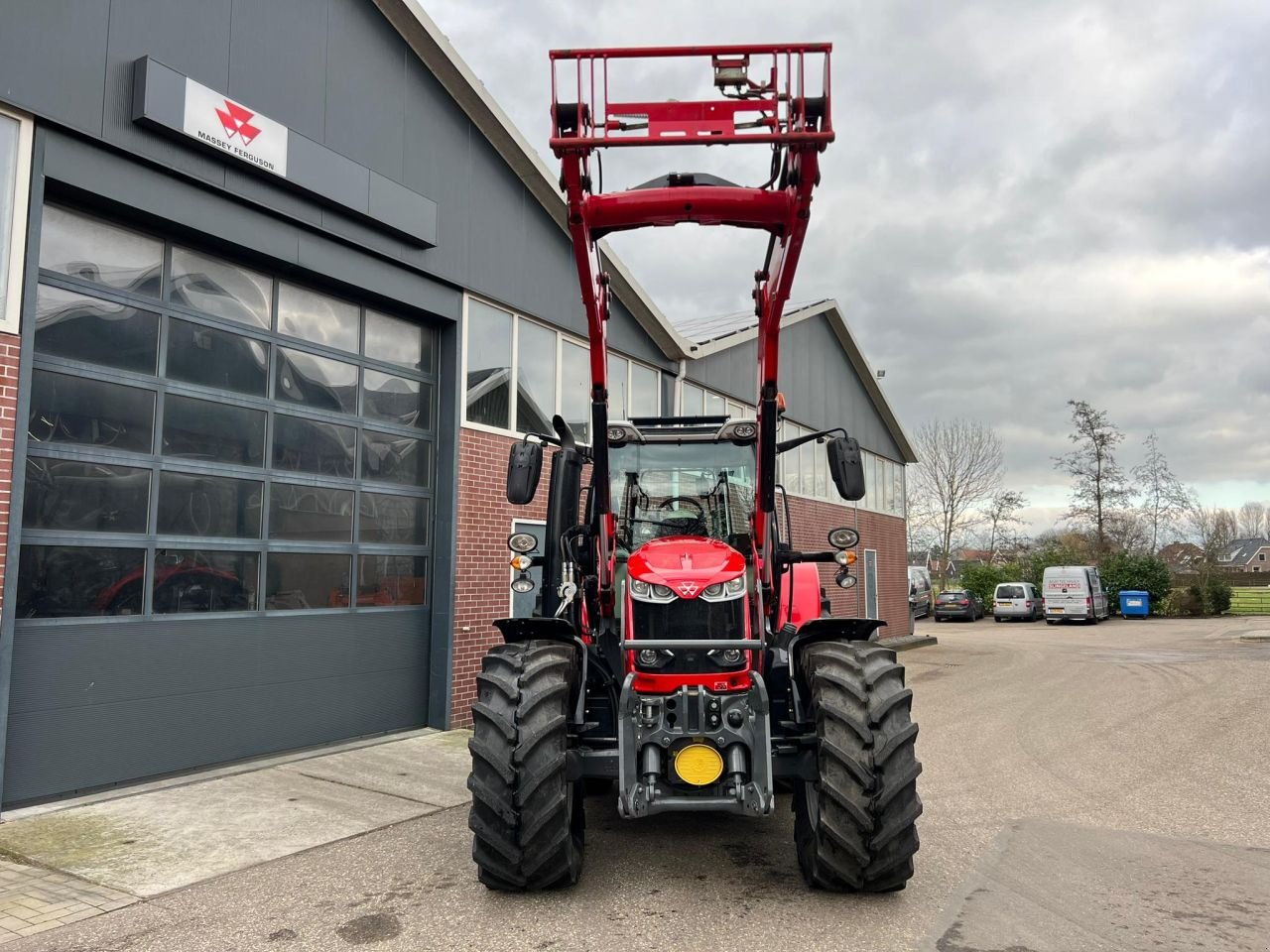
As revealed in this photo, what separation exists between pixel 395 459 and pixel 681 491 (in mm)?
4631

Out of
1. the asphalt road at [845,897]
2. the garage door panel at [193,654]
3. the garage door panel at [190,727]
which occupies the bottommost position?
the asphalt road at [845,897]

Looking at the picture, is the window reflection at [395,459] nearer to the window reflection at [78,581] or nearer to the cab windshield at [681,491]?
the window reflection at [78,581]

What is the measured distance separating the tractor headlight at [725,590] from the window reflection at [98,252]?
5.22 meters

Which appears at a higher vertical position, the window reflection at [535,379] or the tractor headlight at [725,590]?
the window reflection at [535,379]

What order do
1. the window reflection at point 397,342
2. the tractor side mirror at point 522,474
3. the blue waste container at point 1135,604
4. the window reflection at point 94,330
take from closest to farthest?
the tractor side mirror at point 522,474
the window reflection at point 94,330
the window reflection at point 397,342
the blue waste container at point 1135,604

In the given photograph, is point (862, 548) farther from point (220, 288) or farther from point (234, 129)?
point (234, 129)

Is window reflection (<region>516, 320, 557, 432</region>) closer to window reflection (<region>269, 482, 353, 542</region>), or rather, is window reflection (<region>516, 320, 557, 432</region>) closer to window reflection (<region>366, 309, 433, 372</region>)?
window reflection (<region>366, 309, 433, 372</region>)

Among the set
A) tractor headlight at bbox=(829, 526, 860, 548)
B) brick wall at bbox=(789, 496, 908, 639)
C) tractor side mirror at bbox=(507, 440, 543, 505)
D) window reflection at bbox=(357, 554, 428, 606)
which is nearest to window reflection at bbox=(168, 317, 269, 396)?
window reflection at bbox=(357, 554, 428, 606)

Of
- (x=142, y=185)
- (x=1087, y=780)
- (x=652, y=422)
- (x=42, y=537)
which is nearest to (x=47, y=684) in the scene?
(x=42, y=537)

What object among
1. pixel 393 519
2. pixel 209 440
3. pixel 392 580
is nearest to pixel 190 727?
pixel 209 440

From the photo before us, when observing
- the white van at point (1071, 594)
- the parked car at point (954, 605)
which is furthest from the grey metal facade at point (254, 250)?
the parked car at point (954, 605)

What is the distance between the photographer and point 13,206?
6.29 meters

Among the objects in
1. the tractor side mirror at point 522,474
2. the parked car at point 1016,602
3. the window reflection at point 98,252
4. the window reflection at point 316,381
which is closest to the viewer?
the tractor side mirror at point 522,474

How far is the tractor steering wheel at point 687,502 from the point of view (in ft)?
19.3
